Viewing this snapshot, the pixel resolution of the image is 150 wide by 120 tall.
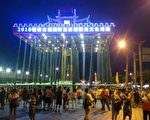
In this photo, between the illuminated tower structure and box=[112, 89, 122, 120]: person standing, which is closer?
box=[112, 89, 122, 120]: person standing

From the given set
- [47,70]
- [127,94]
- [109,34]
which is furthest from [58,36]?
[127,94]

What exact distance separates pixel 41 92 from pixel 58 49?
58.2 feet

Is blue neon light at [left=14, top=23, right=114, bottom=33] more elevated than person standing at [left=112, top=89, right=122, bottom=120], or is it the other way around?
blue neon light at [left=14, top=23, right=114, bottom=33]

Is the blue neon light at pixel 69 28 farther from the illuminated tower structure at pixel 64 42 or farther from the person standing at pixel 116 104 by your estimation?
the person standing at pixel 116 104

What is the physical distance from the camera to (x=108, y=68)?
1674 inches

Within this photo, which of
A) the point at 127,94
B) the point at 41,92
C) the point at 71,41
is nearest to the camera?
the point at 127,94

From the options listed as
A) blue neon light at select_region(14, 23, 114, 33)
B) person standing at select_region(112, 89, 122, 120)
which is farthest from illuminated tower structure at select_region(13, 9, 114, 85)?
person standing at select_region(112, 89, 122, 120)

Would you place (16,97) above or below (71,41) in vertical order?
below

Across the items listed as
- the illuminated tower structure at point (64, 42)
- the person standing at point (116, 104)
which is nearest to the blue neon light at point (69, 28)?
the illuminated tower structure at point (64, 42)

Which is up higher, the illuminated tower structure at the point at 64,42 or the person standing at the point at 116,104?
the illuminated tower structure at the point at 64,42

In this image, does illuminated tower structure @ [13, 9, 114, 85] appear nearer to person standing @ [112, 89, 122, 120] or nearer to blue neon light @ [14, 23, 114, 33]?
blue neon light @ [14, 23, 114, 33]

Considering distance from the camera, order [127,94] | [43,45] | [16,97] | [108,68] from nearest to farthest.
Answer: [127,94] < [16,97] < [43,45] < [108,68]

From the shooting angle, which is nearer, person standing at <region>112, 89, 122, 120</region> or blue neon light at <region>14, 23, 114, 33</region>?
person standing at <region>112, 89, 122, 120</region>

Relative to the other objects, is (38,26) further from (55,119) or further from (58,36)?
(55,119)
